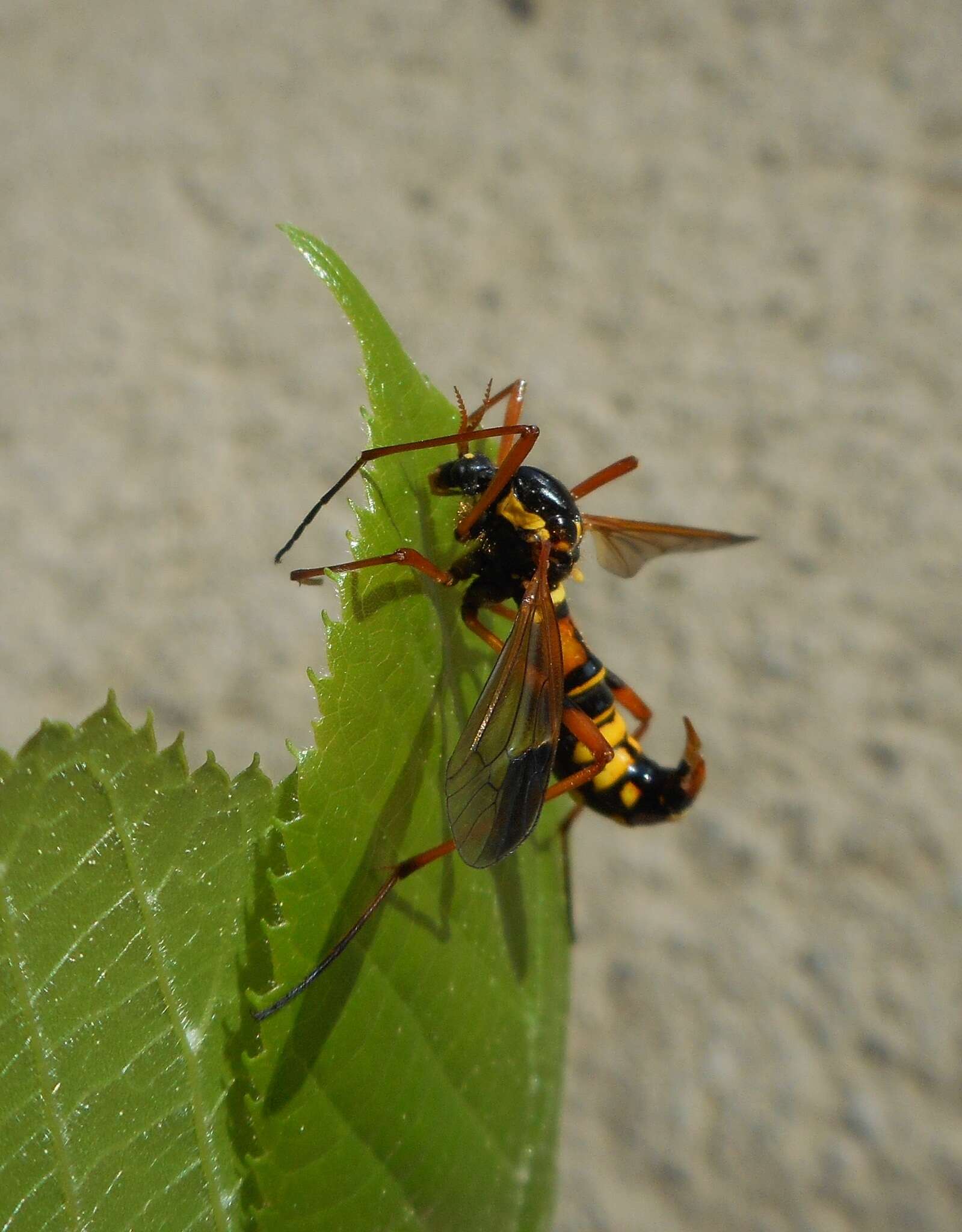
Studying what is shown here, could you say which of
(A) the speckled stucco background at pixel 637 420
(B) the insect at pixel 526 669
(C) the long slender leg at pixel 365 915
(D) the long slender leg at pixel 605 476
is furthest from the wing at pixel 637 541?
(A) the speckled stucco background at pixel 637 420

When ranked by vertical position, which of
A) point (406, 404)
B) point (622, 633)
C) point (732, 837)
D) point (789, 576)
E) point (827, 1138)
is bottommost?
point (406, 404)

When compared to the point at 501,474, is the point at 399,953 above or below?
below

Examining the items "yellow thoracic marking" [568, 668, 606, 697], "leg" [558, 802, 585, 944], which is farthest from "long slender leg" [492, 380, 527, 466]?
"leg" [558, 802, 585, 944]

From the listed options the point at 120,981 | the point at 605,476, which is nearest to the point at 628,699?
the point at 605,476

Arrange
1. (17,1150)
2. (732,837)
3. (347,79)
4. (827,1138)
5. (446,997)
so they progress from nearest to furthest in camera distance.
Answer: (17,1150), (446,997), (827,1138), (732,837), (347,79)

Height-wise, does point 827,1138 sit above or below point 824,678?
below

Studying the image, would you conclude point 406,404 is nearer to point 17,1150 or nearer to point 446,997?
point 446,997

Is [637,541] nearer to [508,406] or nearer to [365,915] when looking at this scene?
[508,406]

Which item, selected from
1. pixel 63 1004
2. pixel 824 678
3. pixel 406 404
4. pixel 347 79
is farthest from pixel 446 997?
pixel 347 79
